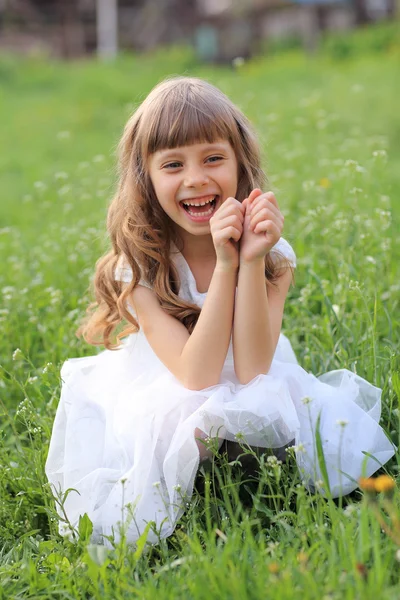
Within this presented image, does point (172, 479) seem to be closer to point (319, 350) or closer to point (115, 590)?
point (115, 590)

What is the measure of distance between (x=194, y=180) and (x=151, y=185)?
24 centimetres

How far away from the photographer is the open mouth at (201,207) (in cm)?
222

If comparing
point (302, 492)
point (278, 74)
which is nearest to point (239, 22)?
point (278, 74)

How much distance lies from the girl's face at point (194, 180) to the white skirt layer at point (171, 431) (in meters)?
0.44

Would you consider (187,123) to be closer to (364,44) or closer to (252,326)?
(252,326)

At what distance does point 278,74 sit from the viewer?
440 inches

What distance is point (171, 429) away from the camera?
215cm

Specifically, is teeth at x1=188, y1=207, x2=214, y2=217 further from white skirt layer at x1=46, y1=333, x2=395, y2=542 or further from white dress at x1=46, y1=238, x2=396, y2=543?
white skirt layer at x1=46, y1=333, x2=395, y2=542

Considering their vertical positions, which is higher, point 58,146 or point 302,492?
point 58,146

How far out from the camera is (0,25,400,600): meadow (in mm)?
1604

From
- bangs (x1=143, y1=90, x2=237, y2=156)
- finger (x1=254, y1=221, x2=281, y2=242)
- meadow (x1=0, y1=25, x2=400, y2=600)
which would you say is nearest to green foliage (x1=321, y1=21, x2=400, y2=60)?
meadow (x1=0, y1=25, x2=400, y2=600)

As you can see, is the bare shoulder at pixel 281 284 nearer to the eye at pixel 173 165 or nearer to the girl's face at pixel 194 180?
the girl's face at pixel 194 180

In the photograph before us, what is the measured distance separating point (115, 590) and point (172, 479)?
1.19 feet

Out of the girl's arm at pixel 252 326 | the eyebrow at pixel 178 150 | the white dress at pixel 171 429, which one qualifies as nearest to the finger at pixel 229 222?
the girl's arm at pixel 252 326
